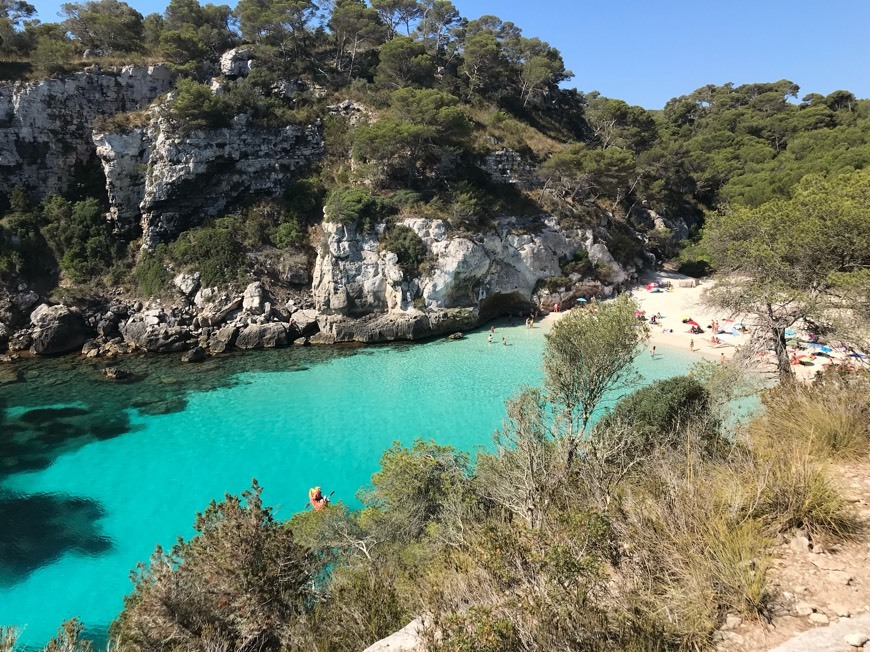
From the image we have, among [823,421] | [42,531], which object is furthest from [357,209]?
[823,421]

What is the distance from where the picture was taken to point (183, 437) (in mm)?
15055

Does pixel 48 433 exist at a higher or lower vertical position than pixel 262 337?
lower

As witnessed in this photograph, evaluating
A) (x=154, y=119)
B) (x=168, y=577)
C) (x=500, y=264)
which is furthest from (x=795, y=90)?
(x=168, y=577)

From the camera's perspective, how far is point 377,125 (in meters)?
27.9

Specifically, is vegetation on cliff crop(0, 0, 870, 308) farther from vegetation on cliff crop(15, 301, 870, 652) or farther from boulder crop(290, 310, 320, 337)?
vegetation on cliff crop(15, 301, 870, 652)

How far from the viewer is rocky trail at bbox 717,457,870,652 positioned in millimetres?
2471

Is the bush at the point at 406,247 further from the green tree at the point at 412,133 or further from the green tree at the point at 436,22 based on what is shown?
the green tree at the point at 436,22

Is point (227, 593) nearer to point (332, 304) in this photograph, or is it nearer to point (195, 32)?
point (332, 304)

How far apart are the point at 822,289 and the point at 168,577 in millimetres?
13270

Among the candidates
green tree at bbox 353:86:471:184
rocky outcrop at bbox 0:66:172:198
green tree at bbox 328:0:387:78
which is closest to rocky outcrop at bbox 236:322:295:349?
green tree at bbox 353:86:471:184

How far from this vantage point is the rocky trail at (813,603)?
2.47 meters

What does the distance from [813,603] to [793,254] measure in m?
10.2

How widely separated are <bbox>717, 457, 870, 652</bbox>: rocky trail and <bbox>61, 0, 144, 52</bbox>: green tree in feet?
151

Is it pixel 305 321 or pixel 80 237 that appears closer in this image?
pixel 305 321
